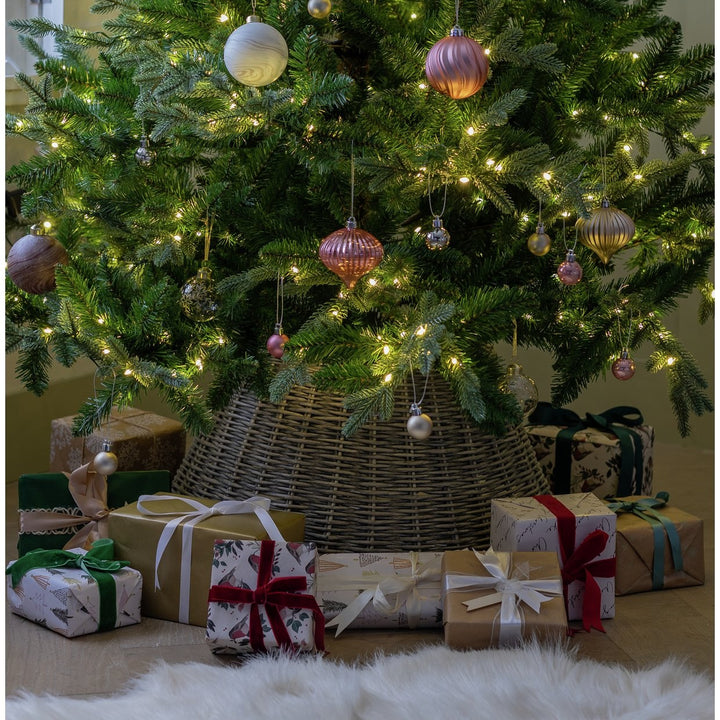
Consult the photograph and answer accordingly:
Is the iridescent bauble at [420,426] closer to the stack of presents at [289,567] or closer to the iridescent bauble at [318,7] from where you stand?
the stack of presents at [289,567]

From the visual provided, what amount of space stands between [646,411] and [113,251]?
1.64 metres

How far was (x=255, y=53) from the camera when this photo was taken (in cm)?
116

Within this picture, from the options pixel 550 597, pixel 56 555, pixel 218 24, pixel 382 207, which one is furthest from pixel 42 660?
pixel 218 24

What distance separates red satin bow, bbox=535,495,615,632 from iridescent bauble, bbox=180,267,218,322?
592mm

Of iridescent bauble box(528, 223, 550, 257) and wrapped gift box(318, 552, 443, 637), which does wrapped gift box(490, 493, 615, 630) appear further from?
iridescent bauble box(528, 223, 550, 257)

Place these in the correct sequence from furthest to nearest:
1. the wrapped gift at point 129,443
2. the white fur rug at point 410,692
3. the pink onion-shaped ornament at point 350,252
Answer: the wrapped gift at point 129,443 < the pink onion-shaped ornament at point 350,252 < the white fur rug at point 410,692

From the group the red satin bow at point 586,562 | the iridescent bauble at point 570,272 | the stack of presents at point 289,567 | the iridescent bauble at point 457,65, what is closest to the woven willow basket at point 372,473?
the stack of presents at point 289,567

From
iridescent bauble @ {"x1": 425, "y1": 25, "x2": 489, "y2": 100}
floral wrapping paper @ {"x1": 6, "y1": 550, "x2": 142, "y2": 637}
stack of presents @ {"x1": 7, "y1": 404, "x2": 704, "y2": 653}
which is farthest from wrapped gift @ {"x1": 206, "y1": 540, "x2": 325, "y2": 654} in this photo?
iridescent bauble @ {"x1": 425, "y1": 25, "x2": 489, "y2": 100}

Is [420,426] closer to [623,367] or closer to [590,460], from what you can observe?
[623,367]

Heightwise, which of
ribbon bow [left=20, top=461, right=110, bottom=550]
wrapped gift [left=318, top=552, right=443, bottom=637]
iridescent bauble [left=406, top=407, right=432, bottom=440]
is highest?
iridescent bauble [left=406, top=407, right=432, bottom=440]

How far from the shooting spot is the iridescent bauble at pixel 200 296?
1.38 m

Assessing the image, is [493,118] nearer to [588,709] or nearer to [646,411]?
[588,709]

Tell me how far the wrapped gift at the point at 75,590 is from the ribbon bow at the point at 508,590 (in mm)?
465

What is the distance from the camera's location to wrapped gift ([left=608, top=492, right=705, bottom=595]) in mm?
1550
